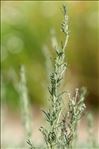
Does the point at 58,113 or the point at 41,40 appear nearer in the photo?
the point at 58,113

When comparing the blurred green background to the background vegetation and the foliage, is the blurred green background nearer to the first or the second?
the background vegetation

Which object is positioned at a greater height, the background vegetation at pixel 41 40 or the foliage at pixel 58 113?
the background vegetation at pixel 41 40

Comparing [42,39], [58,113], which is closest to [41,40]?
[42,39]

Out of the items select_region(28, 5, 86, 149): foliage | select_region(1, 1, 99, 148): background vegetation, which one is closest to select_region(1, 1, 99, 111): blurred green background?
select_region(1, 1, 99, 148): background vegetation

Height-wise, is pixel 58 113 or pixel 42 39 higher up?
pixel 42 39

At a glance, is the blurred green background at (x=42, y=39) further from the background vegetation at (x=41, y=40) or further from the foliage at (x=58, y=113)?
the foliage at (x=58, y=113)

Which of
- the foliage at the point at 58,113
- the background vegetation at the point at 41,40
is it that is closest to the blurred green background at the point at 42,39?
the background vegetation at the point at 41,40

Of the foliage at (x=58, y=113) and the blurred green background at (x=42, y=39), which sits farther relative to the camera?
the blurred green background at (x=42, y=39)

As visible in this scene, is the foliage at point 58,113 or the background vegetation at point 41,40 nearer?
the foliage at point 58,113

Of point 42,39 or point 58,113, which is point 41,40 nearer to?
point 42,39
